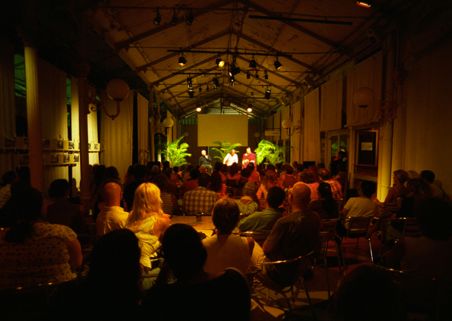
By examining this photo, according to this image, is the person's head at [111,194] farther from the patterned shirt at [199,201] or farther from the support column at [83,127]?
the support column at [83,127]

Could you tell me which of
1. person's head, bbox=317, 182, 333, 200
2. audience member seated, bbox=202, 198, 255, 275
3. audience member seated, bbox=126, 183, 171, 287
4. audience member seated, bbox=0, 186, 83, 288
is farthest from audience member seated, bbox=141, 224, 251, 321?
person's head, bbox=317, 182, 333, 200

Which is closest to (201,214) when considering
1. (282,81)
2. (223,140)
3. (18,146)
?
(18,146)

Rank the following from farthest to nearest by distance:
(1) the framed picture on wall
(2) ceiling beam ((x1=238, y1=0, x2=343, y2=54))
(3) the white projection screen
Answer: (3) the white projection screen
(2) ceiling beam ((x1=238, y1=0, x2=343, y2=54))
(1) the framed picture on wall

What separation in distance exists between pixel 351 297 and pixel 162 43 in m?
9.10

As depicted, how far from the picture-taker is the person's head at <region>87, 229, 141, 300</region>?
159 centimetres

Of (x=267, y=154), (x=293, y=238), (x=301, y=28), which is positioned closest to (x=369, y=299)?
(x=293, y=238)

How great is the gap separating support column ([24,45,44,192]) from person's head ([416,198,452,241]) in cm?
480

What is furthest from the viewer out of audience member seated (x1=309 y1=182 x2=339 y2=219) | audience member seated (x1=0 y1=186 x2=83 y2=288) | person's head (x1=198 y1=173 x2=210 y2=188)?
person's head (x1=198 y1=173 x2=210 y2=188)

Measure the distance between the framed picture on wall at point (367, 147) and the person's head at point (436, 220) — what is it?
581 centimetres

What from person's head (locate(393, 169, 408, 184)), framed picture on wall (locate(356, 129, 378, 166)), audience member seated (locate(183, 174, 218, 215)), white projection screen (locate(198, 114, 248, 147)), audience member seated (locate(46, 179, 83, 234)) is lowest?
audience member seated (locate(183, 174, 218, 215))

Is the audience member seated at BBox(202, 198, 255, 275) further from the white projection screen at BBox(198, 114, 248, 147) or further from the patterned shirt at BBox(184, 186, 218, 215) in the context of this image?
the white projection screen at BBox(198, 114, 248, 147)

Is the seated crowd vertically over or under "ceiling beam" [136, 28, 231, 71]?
under

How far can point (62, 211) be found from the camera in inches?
144

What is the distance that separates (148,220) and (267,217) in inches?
46.8
